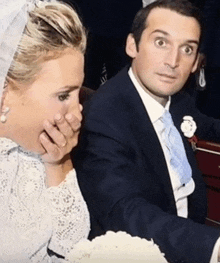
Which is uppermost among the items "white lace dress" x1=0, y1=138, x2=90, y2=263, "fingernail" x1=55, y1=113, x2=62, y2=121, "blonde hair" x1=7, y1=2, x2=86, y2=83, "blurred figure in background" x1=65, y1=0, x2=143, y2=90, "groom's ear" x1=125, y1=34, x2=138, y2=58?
"blonde hair" x1=7, y1=2, x2=86, y2=83

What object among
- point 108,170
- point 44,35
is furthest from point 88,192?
point 44,35

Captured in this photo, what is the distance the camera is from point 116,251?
867 mm

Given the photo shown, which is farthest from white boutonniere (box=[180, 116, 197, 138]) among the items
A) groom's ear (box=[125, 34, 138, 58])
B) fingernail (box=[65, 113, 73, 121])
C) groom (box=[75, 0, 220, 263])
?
fingernail (box=[65, 113, 73, 121])

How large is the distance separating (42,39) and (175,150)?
749 millimetres

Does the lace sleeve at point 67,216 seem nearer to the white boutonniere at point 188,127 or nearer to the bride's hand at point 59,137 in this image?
the bride's hand at point 59,137

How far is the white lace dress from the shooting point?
3.90ft

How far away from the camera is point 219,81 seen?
3.36 m

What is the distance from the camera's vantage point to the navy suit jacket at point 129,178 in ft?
3.87

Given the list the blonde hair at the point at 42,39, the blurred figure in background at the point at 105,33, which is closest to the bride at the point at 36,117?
the blonde hair at the point at 42,39

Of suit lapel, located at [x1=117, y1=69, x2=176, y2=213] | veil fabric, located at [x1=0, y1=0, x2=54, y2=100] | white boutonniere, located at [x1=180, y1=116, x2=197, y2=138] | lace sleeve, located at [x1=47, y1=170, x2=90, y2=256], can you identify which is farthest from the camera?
white boutonniere, located at [x1=180, y1=116, x2=197, y2=138]

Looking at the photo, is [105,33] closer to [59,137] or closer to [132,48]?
[132,48]

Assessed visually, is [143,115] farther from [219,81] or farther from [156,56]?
[219,81]

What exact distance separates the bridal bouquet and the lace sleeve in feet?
1.35

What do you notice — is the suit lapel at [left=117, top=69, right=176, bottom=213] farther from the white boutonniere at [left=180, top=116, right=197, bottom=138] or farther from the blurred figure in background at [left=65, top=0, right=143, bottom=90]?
the blurred figure in background at [left=65, top=0, right=143, bottom=90]
